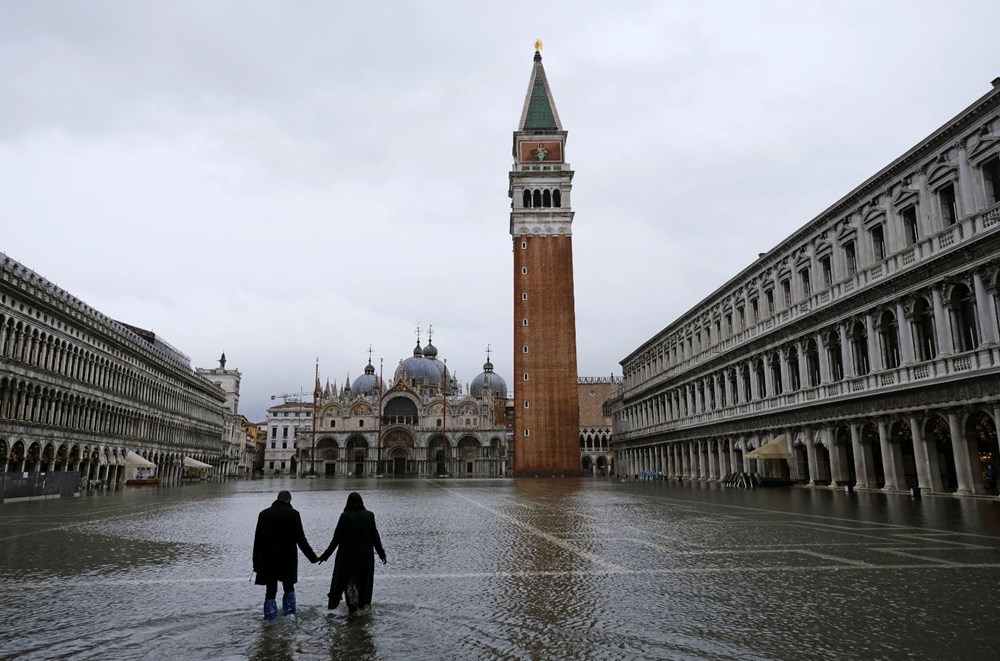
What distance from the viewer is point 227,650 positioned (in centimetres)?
605

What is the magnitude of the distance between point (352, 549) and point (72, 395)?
41.7 m

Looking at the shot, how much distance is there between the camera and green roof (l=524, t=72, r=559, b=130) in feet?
259

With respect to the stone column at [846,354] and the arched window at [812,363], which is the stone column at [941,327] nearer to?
the stone column at [846,354]

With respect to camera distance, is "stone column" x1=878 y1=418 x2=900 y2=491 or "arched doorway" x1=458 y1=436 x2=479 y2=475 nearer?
"stone column" x1=878 y1=418 x2=900 y2=491

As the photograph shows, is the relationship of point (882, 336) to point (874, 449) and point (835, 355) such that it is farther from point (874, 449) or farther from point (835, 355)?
point (874, 449)

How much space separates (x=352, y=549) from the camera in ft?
23.8

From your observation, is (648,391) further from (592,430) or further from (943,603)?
(943,603)

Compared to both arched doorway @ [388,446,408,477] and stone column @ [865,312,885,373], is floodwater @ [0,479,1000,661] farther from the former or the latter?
arched doorway @ [388,446,408,477]

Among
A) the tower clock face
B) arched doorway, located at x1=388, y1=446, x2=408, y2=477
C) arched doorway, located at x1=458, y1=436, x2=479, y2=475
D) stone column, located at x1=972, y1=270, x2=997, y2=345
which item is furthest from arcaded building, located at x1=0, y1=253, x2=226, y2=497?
arched doorway, located at x1=458, y1=436, x2=479, y2=475

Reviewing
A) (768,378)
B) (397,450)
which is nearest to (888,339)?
(768,378)

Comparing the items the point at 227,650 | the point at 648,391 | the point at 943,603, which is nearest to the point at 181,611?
the point at 227,650

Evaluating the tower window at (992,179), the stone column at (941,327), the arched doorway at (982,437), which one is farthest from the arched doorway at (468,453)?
the tower window at (992,179)

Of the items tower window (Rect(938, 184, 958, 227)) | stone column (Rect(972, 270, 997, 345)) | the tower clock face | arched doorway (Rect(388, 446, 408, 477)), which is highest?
the tower clock face

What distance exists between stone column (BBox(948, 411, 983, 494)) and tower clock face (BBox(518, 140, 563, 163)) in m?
58.3
